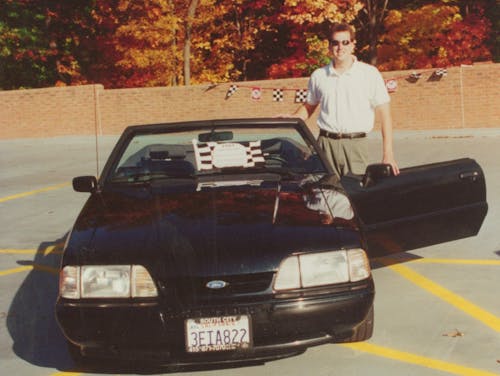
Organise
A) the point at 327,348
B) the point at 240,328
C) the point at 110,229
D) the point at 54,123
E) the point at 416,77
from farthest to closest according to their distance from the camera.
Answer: the point at 54,123 → the point at 416,77 → the point at 327,348 → the point at 110,229 → the point at 240,328

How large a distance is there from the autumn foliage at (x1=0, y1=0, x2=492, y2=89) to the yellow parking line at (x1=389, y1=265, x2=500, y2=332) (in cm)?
2073

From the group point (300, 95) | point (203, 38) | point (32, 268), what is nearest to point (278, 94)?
point (300, 95)

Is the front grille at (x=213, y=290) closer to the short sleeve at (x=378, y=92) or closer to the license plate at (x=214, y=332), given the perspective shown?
the license plate at (x=214, y=332)

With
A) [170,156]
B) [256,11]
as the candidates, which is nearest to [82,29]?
[256,11]

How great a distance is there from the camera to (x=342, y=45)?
5762mm

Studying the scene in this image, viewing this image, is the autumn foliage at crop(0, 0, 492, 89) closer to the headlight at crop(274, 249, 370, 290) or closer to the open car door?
the open car door

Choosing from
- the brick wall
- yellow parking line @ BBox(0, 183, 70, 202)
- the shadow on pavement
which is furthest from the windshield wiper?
the brick wall

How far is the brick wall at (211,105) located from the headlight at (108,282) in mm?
17052

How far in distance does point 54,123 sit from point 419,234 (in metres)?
24.2

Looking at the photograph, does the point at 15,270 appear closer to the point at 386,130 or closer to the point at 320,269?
the point at 386,130

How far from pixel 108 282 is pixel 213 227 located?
62 cm

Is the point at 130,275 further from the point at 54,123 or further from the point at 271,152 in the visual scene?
the point at 54,123

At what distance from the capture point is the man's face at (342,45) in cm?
574

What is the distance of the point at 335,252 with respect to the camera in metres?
3.77
